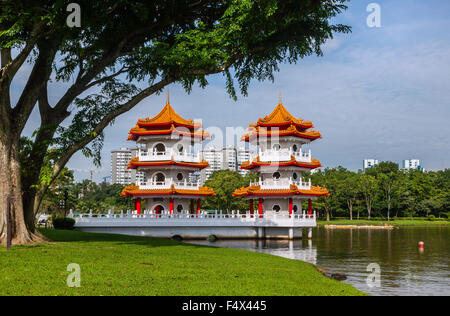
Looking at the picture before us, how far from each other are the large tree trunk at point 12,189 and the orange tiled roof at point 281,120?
2789 cm

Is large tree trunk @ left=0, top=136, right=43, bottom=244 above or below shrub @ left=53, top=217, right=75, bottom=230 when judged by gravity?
above

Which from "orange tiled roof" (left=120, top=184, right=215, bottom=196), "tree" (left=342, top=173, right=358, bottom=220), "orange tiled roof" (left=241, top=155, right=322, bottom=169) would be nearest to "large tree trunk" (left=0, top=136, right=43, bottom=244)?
"orange tiled roof" (left=120, top=184, right=215, bottom=196)

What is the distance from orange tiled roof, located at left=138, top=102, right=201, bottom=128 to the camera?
39.0 metres

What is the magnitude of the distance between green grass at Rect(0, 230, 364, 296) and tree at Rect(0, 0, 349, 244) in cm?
366

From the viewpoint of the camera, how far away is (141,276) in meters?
10.6

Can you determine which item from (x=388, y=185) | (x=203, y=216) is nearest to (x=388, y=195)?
(x=388, y=185)

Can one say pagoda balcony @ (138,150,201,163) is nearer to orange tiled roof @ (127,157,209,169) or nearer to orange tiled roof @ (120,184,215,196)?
orange tiled roof @ (127,157,209,169)

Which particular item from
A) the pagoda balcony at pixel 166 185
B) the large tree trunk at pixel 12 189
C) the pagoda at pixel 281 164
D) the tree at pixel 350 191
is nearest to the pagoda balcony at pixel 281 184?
the pagoda at pixel 281 164

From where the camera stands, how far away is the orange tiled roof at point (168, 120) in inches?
1537

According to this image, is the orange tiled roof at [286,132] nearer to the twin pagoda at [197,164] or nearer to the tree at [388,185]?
the twin pagoda at [197,164]

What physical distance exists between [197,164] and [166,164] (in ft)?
10.1

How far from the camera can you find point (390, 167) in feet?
306

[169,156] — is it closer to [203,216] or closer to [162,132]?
[162,132]

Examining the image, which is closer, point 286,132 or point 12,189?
point 12,189
